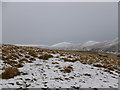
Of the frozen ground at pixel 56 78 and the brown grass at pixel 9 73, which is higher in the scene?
the brown grass at pixel 9 73

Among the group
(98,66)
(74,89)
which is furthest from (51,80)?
(98,66)

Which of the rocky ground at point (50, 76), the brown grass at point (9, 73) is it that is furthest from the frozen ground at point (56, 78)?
the brown grass at point (9, 73)

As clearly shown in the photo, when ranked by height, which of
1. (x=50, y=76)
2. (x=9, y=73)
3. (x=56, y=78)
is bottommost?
(x=56, y=78)

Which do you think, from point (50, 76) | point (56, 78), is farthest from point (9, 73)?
point (56, 78)

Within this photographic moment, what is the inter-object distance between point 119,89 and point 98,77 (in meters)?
2.49

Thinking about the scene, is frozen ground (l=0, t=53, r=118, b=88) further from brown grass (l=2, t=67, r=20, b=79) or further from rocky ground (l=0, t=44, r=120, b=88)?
brown grass (l=2, t=67, r=20, b=79)

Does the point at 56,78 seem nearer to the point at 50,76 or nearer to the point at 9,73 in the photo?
the point at 50,76

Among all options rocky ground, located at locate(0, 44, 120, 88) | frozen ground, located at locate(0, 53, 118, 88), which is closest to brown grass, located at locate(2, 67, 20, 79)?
rocky ground, located at locate(0, 44, 120, 88)

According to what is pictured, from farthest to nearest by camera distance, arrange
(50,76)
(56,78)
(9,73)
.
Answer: (50,76) → (56,78) → (9,73)

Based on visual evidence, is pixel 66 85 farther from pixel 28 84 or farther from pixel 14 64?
pixel 14 64

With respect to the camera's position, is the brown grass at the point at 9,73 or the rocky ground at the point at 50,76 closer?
the rocky ground at the point at 50,76

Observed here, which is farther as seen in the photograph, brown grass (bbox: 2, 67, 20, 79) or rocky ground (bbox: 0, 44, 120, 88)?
brown grass (bbox: 2, 67, 20, 79)

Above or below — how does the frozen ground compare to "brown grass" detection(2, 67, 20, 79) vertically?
below

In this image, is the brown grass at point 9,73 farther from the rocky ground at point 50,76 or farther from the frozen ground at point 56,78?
the frozen ground at point 56,78
